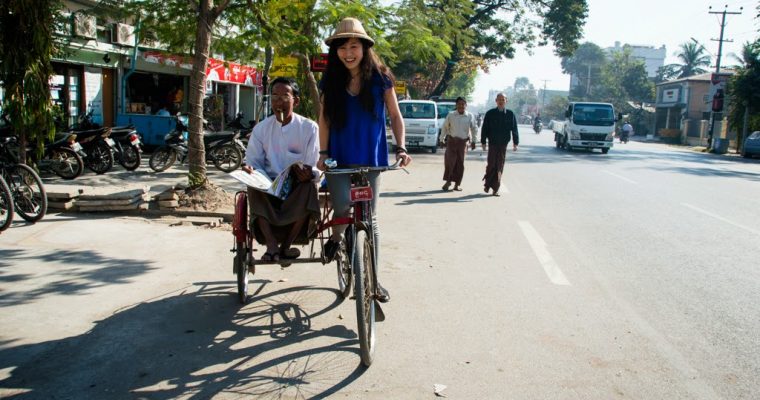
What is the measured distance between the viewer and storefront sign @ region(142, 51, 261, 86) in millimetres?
18062

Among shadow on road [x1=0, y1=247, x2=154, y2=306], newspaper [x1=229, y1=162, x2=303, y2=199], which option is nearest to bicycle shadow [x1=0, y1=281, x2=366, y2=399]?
shadow on road [x1=0, y1=247, x2=154, y2=306]

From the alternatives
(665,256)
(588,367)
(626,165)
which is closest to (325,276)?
(588,367)

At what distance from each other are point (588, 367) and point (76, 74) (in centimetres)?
1654

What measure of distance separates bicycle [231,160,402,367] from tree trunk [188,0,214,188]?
14.4 ft

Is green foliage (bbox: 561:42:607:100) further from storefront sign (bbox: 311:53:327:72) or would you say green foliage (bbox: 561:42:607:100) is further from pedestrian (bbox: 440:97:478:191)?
storefront sign (bbox: 311:53:327:72)

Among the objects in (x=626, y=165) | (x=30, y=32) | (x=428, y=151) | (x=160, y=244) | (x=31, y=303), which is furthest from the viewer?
(x=428, y=151)

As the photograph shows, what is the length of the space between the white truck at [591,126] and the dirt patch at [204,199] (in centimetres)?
2148

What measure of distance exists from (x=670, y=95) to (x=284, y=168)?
70.8 m

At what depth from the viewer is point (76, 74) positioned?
673 inches

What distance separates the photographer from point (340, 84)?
4.68 metres

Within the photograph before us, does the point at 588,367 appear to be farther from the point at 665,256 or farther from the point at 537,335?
the point at 665,256

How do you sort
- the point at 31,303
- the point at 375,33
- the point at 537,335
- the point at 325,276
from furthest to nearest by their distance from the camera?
1. the point at 375,33
2. the point at 325,276
3. the point at 31,303
4. the point at 537,335

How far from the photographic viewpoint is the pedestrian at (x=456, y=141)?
13000 mm

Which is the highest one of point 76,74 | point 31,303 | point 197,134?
point 76,74
